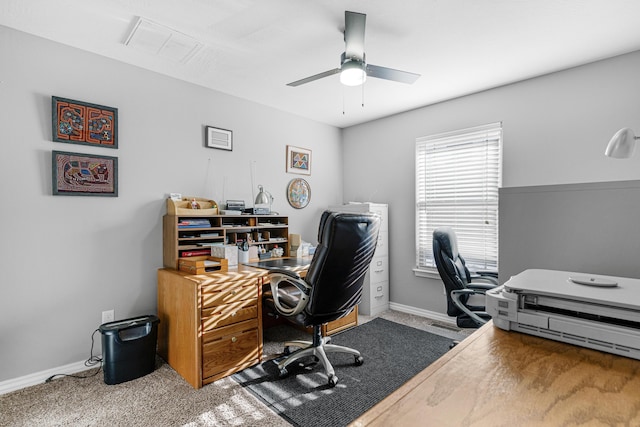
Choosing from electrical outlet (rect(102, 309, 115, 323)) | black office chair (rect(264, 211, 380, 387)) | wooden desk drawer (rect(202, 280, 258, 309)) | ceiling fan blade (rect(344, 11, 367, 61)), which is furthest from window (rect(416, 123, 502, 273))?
electrical outlet (rect(102, 309, 115, 323))

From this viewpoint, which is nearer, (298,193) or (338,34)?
(338,34)

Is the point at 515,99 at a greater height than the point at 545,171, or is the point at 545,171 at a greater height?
the point at 515,99

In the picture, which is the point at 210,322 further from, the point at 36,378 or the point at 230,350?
the point at 36,378

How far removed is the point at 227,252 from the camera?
102 inches

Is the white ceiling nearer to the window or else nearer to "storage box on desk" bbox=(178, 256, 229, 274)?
the window

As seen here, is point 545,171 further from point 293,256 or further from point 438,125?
point 293,256

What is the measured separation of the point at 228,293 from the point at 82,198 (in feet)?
4.34

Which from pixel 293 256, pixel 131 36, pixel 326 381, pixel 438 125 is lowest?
pixel 326 381

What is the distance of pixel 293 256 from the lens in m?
3.37

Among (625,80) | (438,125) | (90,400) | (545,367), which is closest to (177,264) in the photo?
(90,400)

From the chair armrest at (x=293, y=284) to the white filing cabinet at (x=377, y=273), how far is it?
4.95 feet

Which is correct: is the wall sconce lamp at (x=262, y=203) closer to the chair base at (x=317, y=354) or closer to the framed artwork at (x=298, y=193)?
the framed artwork at (x=298, y=193)

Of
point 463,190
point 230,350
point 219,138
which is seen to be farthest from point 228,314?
point 463,190

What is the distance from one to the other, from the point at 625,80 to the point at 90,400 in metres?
4.46
